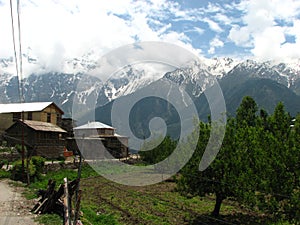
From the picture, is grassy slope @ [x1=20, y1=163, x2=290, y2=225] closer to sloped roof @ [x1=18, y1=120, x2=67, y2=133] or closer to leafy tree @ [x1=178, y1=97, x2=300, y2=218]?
leafy tree @ [x1=178, y1=97, x2=300, y2=218]

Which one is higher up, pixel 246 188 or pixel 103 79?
pixel 103 79

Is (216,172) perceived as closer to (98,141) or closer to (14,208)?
(14,208)

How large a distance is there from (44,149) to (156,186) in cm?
1926

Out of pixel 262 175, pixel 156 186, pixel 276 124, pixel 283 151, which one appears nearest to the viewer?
pixel 283 151

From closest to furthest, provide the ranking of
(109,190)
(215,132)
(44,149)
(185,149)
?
(215,132)
(185,149)
(109,190)
(44,149)

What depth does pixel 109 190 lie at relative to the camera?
2830cm

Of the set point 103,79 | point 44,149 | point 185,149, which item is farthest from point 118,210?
point 44,149

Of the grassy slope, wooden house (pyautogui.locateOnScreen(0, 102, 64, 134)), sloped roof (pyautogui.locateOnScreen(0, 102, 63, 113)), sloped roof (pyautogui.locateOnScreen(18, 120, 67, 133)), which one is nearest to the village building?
sloped roof (pyautogui.locateOnScreen(18, 120, 67, 133))

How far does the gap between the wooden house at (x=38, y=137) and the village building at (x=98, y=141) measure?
692 centimetres

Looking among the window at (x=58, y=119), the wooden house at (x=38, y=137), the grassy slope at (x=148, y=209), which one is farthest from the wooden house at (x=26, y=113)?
the grassy slope at (x=148, y=209)

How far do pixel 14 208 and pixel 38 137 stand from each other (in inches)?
1093

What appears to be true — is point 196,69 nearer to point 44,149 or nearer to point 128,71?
point 128,71

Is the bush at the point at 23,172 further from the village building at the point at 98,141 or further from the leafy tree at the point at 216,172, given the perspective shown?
the village building at the point at 98,141

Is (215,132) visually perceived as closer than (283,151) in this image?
No
